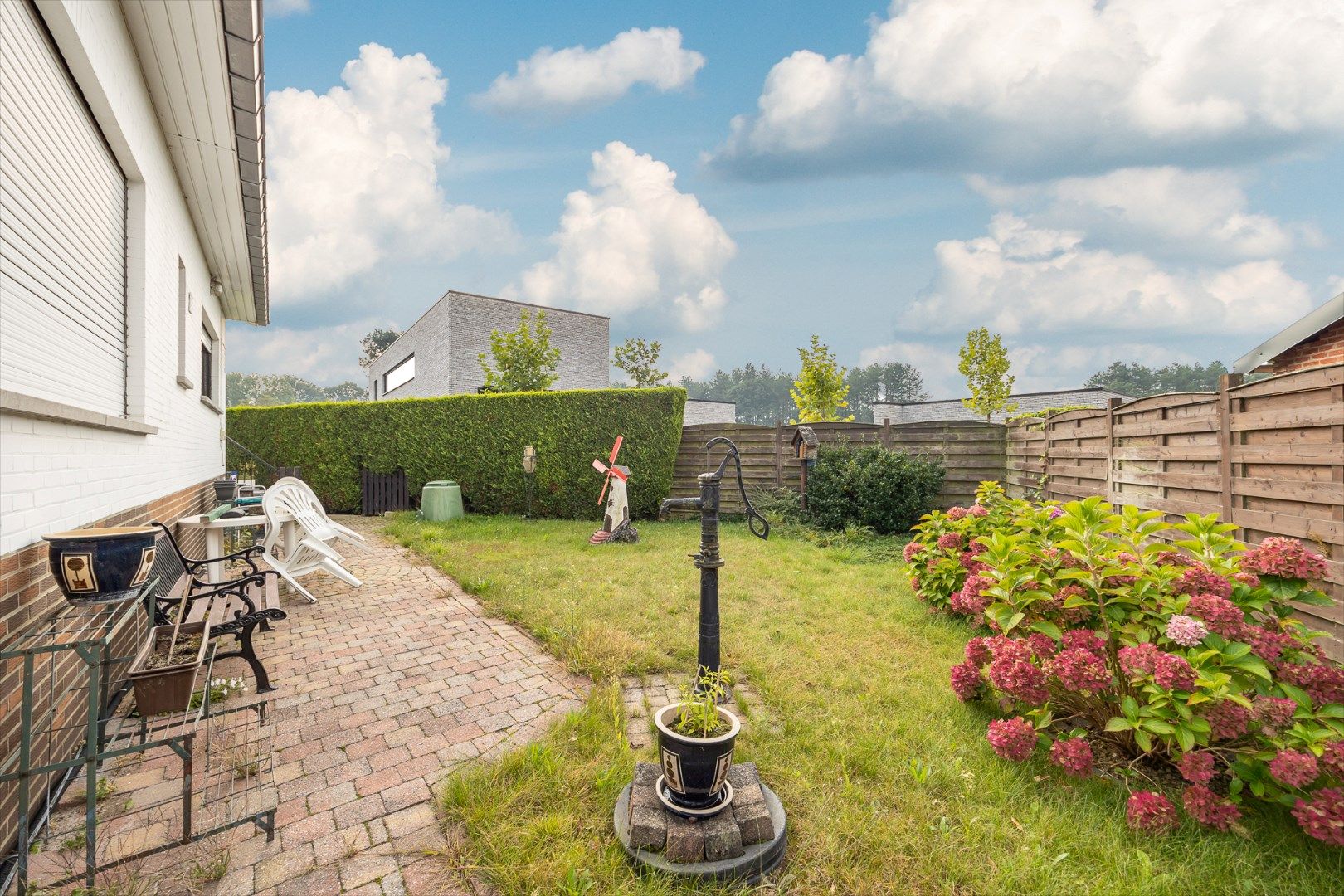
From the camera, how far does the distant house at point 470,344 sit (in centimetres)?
1969

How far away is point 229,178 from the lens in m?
5.24

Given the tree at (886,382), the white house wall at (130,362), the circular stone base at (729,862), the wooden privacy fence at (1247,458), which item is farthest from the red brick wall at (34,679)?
the tree at (886,382)

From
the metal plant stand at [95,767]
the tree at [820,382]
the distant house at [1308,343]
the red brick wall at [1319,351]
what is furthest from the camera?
the tree at [820,382]

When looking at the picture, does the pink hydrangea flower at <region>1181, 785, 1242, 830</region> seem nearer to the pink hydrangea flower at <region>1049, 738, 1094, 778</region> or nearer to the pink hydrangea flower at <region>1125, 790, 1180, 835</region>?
the pink hydrangea flower at <region>1125, 790, 1180, 835</region>

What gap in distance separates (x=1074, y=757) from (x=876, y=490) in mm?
6993

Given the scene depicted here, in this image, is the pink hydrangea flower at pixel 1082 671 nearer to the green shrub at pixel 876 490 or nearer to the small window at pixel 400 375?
the green shrub at pixel 876 490

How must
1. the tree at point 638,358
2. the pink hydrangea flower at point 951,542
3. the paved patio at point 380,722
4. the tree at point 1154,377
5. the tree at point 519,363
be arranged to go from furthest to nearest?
the tree at point 1154,377
the tree at point 638,358
the tree at point 519,363
the pink hydrangea flower at point 951,542
the paved patio at point 380,722

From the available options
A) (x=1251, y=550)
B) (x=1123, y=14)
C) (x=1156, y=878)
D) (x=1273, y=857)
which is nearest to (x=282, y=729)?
(x=1156, y=878)

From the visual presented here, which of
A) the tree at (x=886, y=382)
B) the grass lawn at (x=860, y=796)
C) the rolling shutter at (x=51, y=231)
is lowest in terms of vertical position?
the grass lawn at (x=860, y=796)

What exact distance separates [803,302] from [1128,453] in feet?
69.1

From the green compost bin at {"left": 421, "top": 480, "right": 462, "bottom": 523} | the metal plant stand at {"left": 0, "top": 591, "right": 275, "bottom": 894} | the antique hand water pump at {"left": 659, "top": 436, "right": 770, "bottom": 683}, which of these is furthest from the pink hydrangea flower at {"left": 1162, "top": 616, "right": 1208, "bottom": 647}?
the green compost bin at {"left": 421, "top": 480, "right": 462, "bottom": 523}

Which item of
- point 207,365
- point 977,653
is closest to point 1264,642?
point 977,653

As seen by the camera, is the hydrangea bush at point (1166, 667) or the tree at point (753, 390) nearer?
the hydrangea bush at point (1166, 667)

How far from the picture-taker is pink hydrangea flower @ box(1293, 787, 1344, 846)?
5.87 feet
